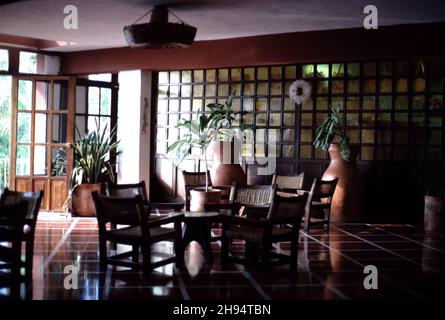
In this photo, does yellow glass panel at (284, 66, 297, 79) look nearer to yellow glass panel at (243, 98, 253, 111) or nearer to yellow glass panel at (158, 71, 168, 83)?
yellow glass panel at (243, 98, 253, 111)

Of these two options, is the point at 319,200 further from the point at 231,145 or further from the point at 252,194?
the point at 252,194

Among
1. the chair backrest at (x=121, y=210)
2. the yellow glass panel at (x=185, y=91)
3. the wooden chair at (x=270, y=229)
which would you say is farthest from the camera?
the yellow glass panel at (x=185, y=91)

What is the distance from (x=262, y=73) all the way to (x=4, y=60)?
13.1 feet

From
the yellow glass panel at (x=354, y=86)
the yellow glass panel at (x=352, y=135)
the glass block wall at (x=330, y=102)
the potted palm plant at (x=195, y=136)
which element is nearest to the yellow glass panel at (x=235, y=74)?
the glass block wall at (x=330, y=102)

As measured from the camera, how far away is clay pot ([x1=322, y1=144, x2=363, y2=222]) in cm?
794

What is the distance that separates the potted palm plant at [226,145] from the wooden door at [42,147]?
2044 millimetres

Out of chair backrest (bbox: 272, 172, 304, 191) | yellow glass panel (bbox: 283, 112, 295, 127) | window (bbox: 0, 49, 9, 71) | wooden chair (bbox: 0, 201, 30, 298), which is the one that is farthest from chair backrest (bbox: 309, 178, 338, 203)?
Answer: window (bbox: 0, 49, 9, 71)

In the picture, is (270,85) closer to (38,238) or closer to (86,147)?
(86,147)

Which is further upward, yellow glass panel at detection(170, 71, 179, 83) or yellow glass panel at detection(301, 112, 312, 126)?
yellow glass panel at detection(170, 71, 179, 83)

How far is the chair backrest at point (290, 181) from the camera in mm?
7871

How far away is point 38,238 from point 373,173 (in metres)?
4.53

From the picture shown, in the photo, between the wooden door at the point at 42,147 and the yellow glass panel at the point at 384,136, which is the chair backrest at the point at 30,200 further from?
the yellow glass panel at the point at 384,136

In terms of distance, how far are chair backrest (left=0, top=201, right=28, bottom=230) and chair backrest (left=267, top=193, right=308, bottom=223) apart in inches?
77.5

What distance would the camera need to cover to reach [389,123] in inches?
323
